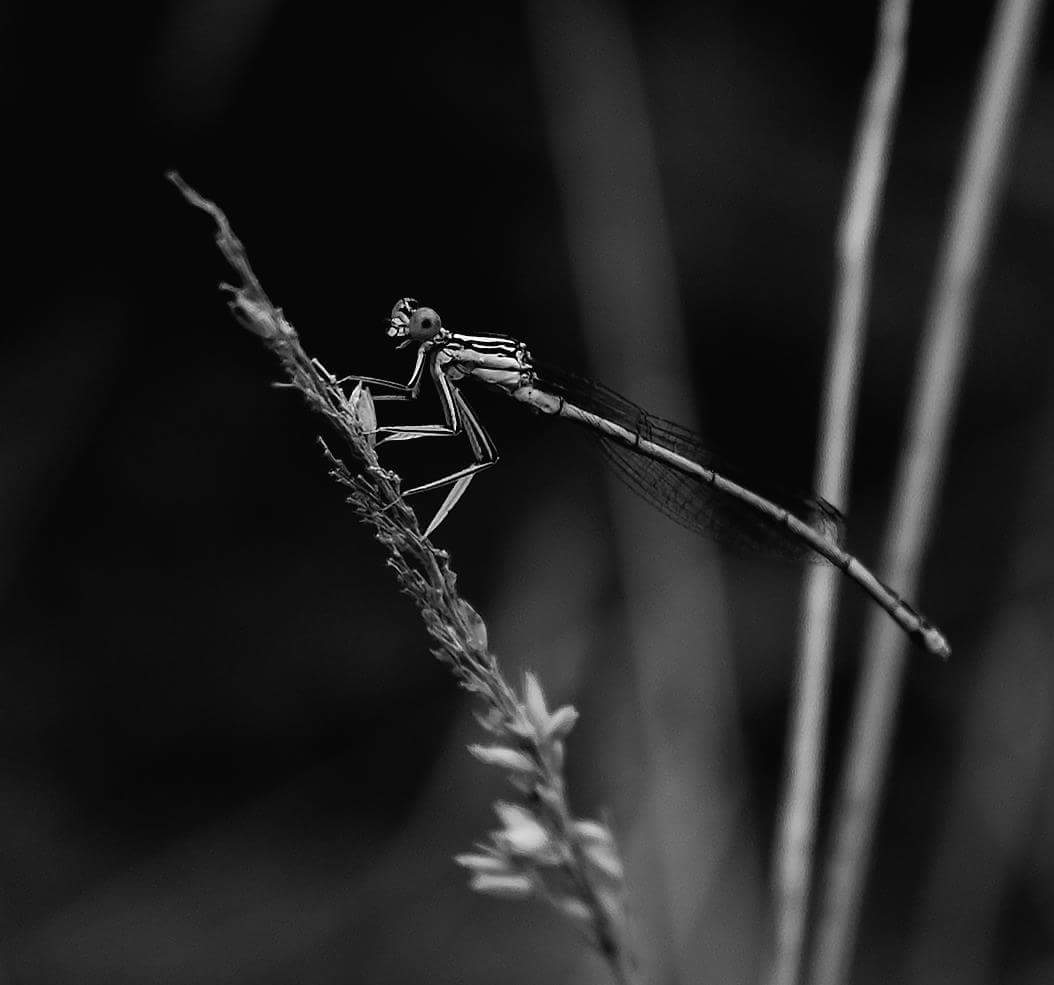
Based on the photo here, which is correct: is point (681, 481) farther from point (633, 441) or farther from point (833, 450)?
point (833, 450)

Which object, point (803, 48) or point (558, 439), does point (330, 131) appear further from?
point (803, 48)

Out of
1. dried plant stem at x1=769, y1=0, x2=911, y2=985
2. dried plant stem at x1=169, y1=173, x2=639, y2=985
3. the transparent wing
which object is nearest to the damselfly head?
the transparent wing

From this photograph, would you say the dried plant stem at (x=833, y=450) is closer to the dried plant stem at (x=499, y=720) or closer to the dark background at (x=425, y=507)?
the dried plant stem at (x=499, y=720)

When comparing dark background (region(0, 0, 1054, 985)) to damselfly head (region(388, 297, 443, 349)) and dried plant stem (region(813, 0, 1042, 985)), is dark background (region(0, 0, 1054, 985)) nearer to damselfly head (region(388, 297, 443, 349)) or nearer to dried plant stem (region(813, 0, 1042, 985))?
damselfly head (region(388, 297, 443, 349))

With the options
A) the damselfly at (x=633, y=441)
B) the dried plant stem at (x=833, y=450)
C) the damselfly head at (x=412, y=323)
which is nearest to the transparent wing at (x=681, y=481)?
the damselfly at (x=633, y=441)

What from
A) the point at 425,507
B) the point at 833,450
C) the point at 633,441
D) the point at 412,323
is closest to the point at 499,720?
the point at 833,450

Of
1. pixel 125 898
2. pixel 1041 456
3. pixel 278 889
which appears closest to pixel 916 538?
pixel 1041 456
